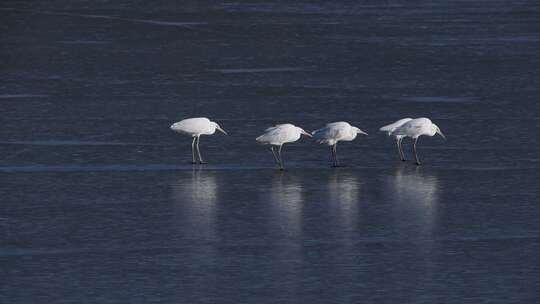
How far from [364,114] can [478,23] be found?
57.6ft

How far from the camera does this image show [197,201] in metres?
16.0

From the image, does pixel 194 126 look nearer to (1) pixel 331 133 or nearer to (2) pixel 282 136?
(2) pixel 282 136

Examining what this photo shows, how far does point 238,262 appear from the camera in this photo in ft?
42.7

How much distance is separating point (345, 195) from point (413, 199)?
0.76 m

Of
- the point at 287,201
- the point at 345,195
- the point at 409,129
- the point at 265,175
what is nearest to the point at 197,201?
the point at 287,201

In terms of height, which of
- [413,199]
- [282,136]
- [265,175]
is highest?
[282,136]

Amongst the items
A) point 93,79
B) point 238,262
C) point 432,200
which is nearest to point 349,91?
point 93,79

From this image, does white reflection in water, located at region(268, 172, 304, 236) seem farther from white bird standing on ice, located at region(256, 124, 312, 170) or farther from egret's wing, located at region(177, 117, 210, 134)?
egret's wing, located at region(177, 117, 210, 134)

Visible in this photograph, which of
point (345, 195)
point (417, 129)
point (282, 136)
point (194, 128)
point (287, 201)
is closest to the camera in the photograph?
point (287, 201)

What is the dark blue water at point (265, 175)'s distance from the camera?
40.7 ft

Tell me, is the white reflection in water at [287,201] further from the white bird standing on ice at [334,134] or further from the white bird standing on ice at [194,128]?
the white bird standing on ice at [194,128]

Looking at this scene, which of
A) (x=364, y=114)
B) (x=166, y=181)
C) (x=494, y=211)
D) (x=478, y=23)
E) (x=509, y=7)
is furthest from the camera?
(x=509, y=7)

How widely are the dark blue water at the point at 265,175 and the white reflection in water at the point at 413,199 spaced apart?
4cm

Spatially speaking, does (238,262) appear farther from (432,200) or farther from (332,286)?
(432,200)
